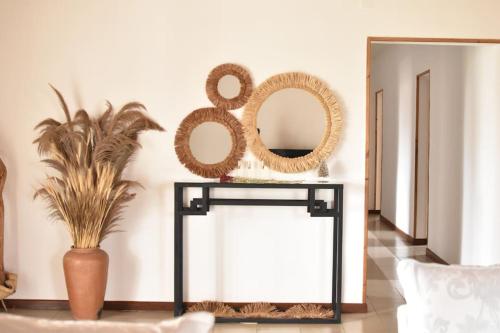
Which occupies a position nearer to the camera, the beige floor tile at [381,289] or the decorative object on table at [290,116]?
the decorative object on table at [290,116]

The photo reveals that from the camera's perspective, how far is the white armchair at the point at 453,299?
1780 millimetres

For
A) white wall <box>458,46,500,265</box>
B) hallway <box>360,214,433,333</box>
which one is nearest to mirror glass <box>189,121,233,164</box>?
hallway <box>360,214,433,333</box>

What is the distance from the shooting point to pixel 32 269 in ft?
14.6

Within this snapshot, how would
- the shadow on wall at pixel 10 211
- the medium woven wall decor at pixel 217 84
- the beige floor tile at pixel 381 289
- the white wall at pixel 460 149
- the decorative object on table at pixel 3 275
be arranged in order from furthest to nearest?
1. the beige floor tile at pixel 381 289
2. the white wall at pixel 460 149
3. the shadow on wall at pixel 10 211
4. the medium woven wall decor at pixel 217 84
5. the decorative object on table at pixel 3 275

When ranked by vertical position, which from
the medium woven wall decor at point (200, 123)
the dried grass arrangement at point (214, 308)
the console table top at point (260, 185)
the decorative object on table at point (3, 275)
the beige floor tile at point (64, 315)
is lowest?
the beige floor tile at point (64, 315)

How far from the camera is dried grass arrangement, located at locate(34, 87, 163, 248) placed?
4055mm

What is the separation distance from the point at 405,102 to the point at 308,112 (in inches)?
140

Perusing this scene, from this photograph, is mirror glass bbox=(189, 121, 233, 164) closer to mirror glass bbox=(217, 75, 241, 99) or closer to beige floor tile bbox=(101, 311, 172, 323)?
mirror glass bbox=(217, 75, 241, 99)

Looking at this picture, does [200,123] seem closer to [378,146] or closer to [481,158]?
[481,158]

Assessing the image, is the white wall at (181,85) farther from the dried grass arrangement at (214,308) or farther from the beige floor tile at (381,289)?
the beige floor tile at (381,289)

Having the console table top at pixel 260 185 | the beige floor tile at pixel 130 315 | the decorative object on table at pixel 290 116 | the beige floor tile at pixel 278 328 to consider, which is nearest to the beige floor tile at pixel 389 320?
the beige floor tile at pixel 278 328

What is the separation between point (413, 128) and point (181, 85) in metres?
3.69

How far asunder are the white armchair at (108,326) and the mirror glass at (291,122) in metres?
3.16

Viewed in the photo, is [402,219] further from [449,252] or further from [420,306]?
[420,306]
